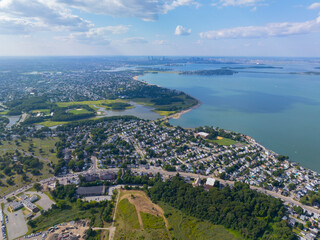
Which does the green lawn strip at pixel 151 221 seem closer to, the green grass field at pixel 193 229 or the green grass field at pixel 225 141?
the green grass field at pixel 193 229

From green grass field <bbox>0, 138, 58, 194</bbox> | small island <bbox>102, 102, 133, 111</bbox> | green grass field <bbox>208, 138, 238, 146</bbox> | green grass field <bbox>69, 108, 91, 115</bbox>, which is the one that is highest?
small island <bbox>102, 102, 133, 111</bbox>

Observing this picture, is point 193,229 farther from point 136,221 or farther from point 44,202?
point 44,202

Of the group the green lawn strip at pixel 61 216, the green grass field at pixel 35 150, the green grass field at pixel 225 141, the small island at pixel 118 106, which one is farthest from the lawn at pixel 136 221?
the small island at pixel 118 106

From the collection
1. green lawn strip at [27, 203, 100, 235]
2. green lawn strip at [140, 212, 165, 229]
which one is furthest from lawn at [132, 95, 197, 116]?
green lawn strip at [27, 203, 100, 235]

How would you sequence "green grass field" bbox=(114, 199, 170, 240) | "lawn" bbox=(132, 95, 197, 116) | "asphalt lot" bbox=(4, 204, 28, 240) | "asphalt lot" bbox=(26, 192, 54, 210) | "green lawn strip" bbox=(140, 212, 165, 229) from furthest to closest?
"lawn" bbox=(132, 95, 197, 116)
"asphalt lot" bbox=(26, 192, 54, 210)
"green lawn strip" bbox=(140, 212, 165, 229)
"asphalt lot" bbox=(4, 204, 28, 240)
"green grass field" bbox=(114, 199, 170, 240)

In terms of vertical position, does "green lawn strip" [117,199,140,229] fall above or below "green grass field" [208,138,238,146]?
below

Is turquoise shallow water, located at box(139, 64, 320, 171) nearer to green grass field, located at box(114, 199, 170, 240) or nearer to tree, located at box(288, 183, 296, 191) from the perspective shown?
tree, located at box(288, 183, 296, 191)
